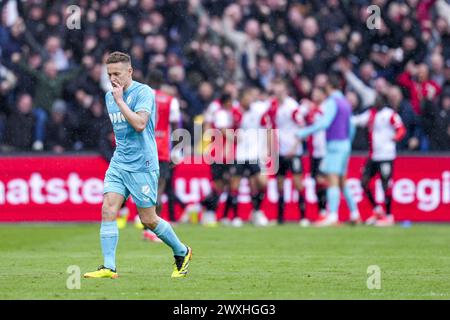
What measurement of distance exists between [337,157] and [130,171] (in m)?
9.79

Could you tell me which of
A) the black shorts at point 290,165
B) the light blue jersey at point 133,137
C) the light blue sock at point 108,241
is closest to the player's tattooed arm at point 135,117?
the light blue jersey at point 133,137

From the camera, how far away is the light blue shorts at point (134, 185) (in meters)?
11.4

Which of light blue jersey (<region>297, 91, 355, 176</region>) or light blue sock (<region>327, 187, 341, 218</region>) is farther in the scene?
light blue jersey (<region>297, 91, 355, 176</region>)

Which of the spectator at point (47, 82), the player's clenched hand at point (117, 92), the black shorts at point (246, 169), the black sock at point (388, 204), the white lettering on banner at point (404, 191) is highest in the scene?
the spectator at point (47, 82)

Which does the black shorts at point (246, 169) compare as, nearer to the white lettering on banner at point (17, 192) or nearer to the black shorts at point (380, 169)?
the black shorts at point (380, 169)

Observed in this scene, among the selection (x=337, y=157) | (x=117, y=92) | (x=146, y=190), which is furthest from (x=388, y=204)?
(x=117, y=92)

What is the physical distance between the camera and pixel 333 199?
67.5ft

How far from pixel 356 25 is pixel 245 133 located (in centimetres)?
456

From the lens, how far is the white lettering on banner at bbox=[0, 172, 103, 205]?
70.4 feet

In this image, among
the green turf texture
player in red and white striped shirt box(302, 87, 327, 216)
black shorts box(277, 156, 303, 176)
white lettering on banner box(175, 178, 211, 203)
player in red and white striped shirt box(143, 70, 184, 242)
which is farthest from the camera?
white lettering on banner box(175, 178, 211, 203)

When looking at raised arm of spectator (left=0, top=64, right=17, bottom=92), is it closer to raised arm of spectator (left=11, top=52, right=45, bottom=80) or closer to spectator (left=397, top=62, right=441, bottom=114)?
raised arm of spectator (left=11, top=52, right=45, bottom=80)

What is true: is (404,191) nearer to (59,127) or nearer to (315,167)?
(315,167)

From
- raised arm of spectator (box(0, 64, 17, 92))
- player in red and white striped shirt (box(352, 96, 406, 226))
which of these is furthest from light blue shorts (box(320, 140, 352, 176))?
raised arm of spectator (box(0, 64, 17, 92))

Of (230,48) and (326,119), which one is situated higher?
(230,48)
